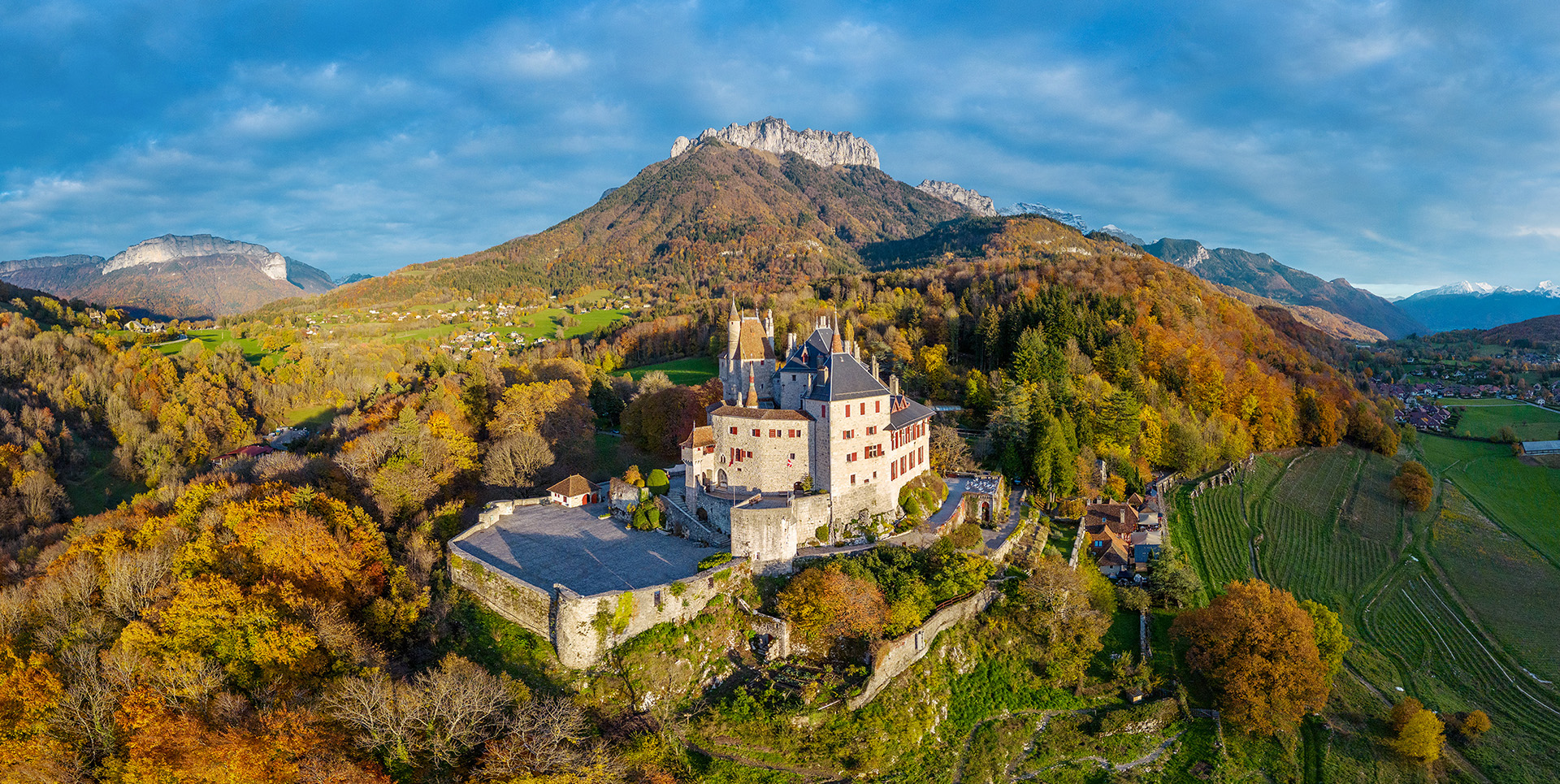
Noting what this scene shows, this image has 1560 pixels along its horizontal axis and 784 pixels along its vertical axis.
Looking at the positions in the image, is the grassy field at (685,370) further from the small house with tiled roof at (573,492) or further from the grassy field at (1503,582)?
the grassy field at (1503,582)

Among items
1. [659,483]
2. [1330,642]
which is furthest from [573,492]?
[1330,642]

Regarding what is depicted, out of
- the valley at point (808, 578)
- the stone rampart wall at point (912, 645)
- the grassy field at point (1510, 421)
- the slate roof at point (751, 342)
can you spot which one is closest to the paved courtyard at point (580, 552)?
the valley at point (808, 578)

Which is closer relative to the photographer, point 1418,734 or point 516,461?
point 1418,734

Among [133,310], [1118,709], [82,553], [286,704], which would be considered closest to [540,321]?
[133,310]

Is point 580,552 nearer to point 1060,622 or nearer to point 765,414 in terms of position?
point 765,414

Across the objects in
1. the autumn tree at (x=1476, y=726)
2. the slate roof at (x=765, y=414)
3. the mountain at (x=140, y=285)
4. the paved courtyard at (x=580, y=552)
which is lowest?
the autumn tree at (x=1476, y=726)

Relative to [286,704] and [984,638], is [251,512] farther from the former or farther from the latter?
[984,638]
